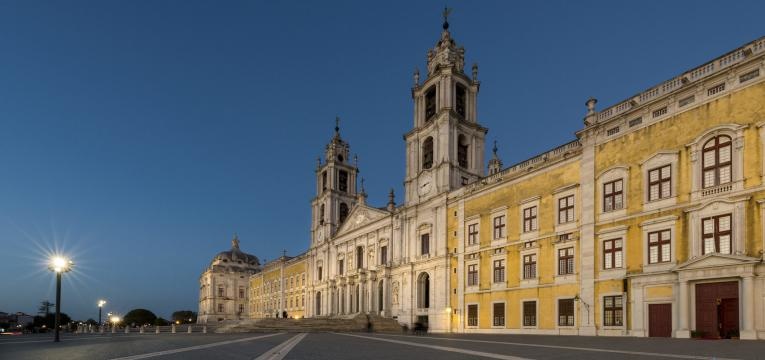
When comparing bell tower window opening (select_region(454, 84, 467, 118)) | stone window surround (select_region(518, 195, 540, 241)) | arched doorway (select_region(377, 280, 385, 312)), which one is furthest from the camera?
arched doorway (select_region(377, 280, 385, 312))

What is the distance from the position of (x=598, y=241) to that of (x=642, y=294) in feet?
12.5

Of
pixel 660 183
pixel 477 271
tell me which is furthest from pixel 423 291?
pixel 660 183

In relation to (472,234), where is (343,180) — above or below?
above

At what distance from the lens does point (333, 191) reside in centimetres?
6669

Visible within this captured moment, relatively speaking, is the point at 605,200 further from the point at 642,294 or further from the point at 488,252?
the point at 488,252

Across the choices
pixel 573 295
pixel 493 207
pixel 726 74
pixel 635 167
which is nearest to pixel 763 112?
pixel 726 74

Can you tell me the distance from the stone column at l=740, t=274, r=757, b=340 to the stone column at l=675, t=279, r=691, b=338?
2.10 meters

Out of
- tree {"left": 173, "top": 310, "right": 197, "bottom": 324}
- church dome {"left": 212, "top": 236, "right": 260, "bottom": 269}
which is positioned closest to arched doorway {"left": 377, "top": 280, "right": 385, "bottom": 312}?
church dome {"left": 212, "top": 236, "right": 260, "bottom": 269}

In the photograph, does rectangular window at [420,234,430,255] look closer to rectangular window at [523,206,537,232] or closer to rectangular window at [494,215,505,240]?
rectangular window at [494,215,505,240]

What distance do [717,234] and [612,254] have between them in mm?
5478

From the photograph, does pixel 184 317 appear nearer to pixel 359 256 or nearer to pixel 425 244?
pixel 359 256

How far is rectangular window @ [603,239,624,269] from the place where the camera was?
26028 millimetres

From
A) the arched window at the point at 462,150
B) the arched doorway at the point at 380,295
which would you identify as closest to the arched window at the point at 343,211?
the arched doorway at the point at 380,295

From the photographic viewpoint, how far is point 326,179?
69375 mm
